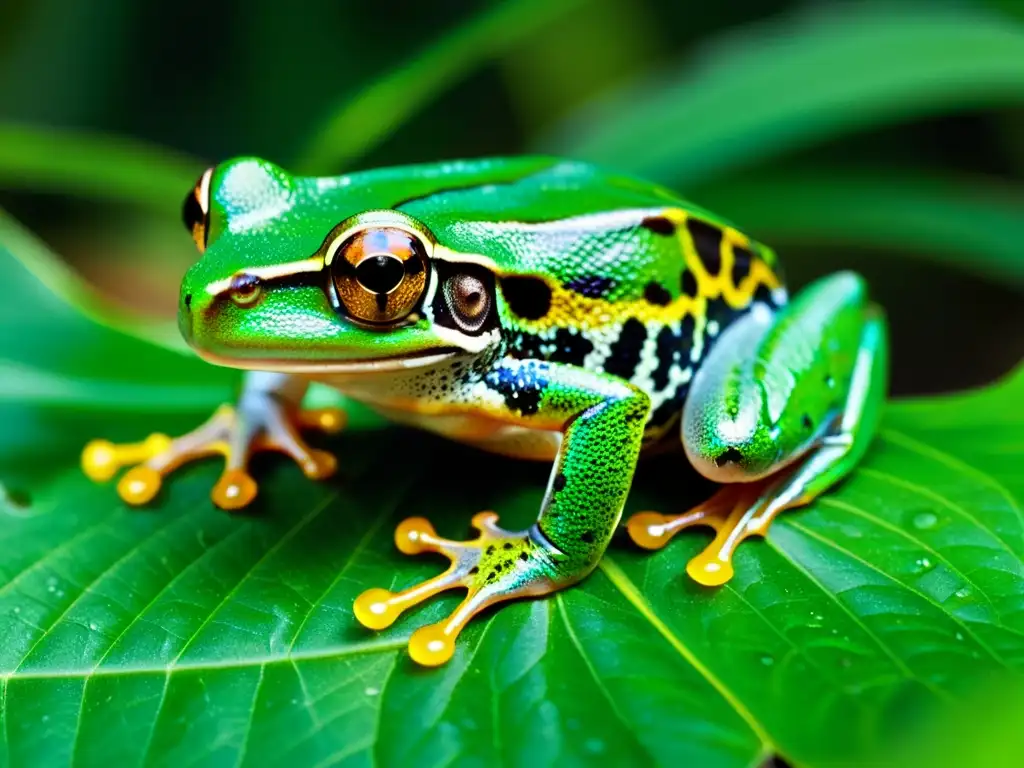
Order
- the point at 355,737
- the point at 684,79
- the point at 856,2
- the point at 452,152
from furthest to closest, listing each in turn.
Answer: the point at 452,152 → the point at 856,2 → the point at 684,79 → the point at 355,737

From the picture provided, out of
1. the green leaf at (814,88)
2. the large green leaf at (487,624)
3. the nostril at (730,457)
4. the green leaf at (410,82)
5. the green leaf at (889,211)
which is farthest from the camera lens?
the green leaf at (889,211)

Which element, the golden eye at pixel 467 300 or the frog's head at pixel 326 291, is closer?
the frog's head at pixel 326 291

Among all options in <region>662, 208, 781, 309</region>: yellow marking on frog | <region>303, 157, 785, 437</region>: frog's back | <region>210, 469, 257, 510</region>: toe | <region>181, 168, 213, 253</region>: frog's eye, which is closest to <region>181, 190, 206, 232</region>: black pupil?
<region>181, 168, 213, 253</region>: frog's eye

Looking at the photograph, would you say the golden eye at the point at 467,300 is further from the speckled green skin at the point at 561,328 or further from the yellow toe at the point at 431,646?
the yellow toe at the point at 431,646

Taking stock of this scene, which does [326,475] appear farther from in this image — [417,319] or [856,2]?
[856,2]

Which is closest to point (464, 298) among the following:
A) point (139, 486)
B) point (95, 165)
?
point (139, 486)

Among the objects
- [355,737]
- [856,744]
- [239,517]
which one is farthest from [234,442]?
[856,744]

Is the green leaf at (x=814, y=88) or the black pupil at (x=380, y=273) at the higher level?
the green leaf at (x=814, y=88)

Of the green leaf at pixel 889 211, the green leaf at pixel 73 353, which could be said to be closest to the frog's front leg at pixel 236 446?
the green leaf at pixel 73 353
